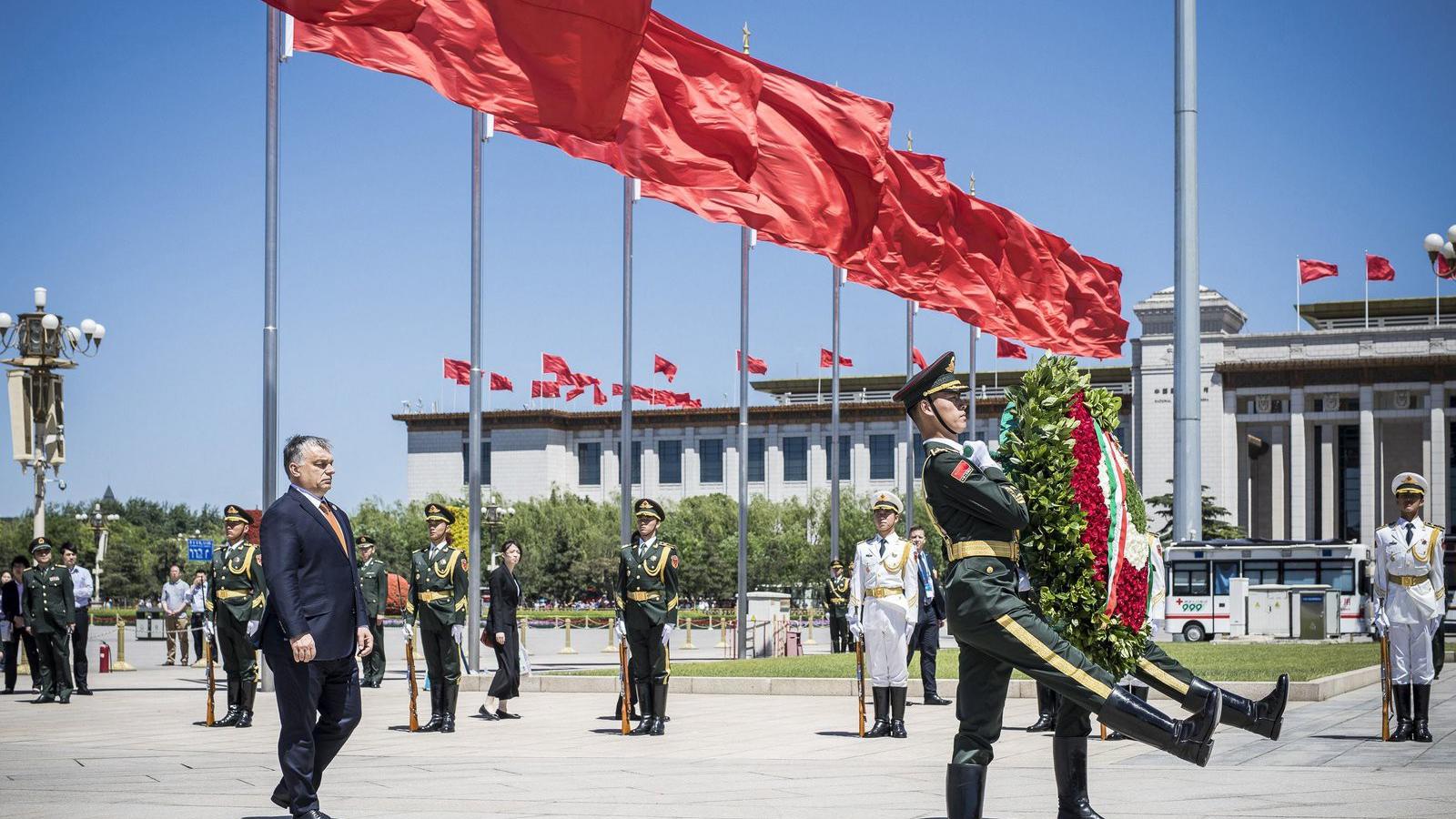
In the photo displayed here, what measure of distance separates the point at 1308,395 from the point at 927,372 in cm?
8441

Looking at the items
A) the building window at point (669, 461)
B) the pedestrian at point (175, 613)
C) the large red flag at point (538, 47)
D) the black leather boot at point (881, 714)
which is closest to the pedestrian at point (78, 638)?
the pedestrian at point (175, 613)

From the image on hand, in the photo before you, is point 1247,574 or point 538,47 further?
point 1247,574

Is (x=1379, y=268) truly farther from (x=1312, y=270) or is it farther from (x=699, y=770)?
(x=699, y=770)

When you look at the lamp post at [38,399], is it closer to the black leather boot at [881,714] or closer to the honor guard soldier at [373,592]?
the honor guard soldier at [373,592]

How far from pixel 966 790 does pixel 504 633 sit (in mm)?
9566

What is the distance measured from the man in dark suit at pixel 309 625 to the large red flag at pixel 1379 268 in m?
58.0

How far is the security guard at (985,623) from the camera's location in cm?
731

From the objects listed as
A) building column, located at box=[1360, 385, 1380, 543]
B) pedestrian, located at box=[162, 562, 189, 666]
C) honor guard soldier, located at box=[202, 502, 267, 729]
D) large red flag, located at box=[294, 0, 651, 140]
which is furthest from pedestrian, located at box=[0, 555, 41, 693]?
building column, located at box=[1360, 385, 1380, 543]

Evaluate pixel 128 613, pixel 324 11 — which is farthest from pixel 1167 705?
pixel 128 613

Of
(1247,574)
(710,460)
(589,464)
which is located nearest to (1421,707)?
(1247,574)

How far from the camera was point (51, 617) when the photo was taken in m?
20.0

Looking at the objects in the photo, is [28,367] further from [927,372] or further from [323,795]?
[927,372]

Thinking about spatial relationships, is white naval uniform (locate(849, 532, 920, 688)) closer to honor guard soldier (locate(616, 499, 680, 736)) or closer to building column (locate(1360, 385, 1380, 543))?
honor guard soldier (locate(616, 499, 680, 736))

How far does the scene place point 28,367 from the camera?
96.9 feet
